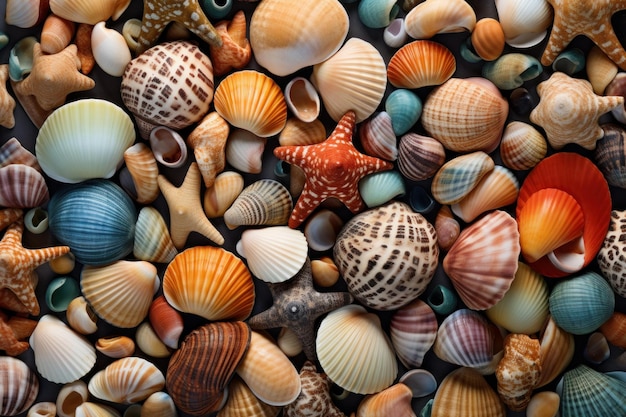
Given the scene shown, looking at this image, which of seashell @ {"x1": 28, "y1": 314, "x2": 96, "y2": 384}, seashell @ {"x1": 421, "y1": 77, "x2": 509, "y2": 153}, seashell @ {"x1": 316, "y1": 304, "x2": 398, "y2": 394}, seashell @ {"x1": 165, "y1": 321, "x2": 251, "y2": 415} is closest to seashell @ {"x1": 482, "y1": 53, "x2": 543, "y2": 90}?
seashell @ {"x1": 421, "y1": 77, "x2": 509, "y2": 153}

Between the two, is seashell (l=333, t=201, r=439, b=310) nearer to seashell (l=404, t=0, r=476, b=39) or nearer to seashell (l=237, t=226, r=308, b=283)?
seashell (l=237, t=226, r=308, b=283)

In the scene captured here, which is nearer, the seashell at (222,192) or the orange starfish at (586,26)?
the orange starfish at (586,26)

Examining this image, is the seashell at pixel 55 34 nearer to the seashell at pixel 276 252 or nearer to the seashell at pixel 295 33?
the seashell at pixel 295 33

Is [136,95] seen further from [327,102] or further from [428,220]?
[428,220]

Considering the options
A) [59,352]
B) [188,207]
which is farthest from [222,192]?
[59,352]

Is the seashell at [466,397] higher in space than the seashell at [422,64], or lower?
lower

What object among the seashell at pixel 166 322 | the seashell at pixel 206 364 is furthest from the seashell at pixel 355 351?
the seashell at pixel 166 322
